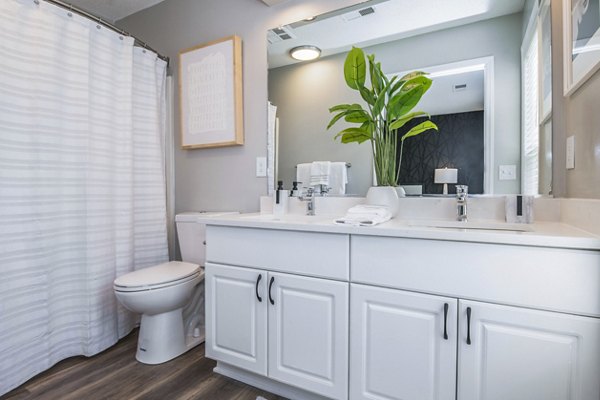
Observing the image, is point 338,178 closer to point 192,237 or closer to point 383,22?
point 383,22

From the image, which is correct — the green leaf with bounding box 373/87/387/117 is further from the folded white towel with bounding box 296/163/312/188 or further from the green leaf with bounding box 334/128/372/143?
the folded white towel with bounding box 296/163/312/188

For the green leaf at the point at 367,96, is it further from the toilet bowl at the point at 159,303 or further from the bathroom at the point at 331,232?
the toilet bowl at the point at 159,303

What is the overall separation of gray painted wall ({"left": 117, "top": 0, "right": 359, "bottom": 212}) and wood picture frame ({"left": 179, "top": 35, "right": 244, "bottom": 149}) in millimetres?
59

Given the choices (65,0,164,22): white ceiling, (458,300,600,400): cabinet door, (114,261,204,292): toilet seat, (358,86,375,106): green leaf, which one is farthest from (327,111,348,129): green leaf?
(65,0,164,22): white ceiling

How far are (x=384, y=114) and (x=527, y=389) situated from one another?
119 cm

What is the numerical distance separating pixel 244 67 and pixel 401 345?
1797 mm

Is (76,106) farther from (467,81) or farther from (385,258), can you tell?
(467,81)

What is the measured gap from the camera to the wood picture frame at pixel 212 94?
2021mm

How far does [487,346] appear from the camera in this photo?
99 centimetres

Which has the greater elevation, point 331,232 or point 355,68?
point 355,68

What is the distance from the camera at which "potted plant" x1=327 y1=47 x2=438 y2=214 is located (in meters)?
1.47

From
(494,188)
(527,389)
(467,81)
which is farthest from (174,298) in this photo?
(467,81)

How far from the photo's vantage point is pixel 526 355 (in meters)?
0.94

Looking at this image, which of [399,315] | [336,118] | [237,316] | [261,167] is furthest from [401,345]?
[261,167]
